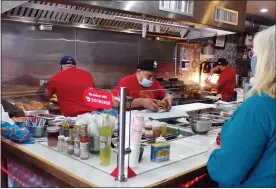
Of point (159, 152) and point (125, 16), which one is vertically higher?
point (125, 16)

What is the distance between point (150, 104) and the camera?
324 cm

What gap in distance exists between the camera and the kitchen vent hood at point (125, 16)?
5.15ft

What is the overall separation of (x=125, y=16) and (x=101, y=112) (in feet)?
3.09

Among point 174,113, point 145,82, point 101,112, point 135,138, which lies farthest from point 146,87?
point 135,138

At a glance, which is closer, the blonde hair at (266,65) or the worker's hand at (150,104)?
the blonde hair at (266,65)

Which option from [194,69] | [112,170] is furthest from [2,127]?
[194,69]

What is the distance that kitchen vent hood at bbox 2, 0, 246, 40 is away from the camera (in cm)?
157

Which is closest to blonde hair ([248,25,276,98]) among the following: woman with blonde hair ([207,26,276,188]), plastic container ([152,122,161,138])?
woman with blonde hair ([207,26,276,188])

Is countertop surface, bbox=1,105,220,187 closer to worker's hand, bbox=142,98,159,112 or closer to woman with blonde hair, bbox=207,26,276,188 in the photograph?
woman with blonde hair, bbox=207,26,276,188

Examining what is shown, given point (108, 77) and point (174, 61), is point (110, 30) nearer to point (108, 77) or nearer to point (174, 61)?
point (108, 77)

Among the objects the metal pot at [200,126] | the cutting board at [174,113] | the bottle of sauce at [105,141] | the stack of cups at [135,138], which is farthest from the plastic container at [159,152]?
the cutting board at [174,113]

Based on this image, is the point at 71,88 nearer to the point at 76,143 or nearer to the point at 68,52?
the point at 68,52

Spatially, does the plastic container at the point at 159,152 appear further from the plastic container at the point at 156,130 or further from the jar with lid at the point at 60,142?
the jar with lid at the point at 60,142

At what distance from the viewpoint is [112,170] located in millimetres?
1648
